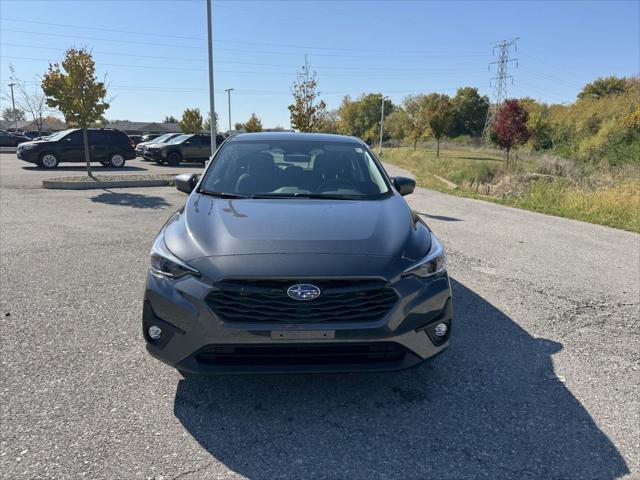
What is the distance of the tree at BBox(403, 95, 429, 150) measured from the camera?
4996cm

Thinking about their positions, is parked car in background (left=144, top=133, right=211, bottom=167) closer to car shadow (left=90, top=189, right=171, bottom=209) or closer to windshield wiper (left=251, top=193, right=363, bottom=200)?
car shadow (left=90, top=189, right=171, bottom=209)

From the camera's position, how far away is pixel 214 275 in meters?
2.52

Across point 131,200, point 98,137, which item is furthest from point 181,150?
point 131,200

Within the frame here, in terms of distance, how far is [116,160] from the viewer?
65.2ft

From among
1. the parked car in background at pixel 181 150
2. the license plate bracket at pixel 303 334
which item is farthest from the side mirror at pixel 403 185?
the parked car in background at pixel 181 150

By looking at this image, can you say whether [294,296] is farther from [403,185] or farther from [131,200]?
[131,200]

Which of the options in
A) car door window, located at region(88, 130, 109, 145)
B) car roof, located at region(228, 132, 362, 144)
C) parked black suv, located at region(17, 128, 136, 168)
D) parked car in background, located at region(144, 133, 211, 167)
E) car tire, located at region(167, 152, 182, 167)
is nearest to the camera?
car roof, located at region(228, 132, 362, 144)

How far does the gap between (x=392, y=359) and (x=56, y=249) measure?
5.42 metres

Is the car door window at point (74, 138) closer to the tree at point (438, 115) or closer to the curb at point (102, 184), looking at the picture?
the curb at point (102, 184)

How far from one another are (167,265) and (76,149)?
18.8 meters

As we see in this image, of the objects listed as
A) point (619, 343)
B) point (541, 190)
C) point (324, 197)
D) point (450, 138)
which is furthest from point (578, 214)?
point (450, 138)

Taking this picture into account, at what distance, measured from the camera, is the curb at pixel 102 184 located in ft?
41.4

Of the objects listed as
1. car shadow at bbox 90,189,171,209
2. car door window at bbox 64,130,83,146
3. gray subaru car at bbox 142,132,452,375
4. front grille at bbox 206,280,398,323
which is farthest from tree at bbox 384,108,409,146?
front grille at bbox 206,280,398,323

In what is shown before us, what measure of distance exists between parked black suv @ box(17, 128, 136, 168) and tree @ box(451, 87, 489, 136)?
65423mm
